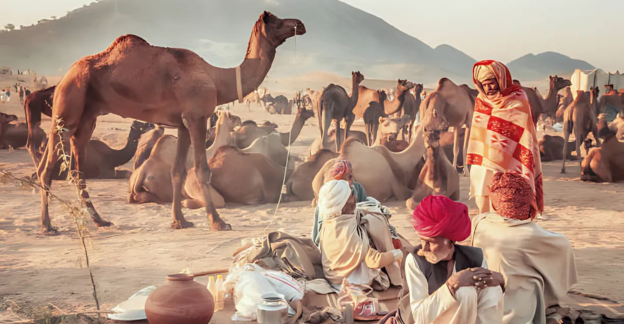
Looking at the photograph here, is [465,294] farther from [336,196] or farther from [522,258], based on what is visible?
[336,196]

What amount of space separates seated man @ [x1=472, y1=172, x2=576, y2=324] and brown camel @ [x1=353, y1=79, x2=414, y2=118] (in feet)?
39.7

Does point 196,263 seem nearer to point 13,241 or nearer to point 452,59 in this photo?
point 13,241

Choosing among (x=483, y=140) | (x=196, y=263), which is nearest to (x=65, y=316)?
(x=196, y=263)

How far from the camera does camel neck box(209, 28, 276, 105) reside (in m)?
9.27

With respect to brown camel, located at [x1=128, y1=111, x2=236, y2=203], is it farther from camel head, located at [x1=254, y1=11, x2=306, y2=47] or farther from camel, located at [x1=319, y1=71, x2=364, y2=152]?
camel, located at [x1=319, y1=71, x2=364, y2=152]

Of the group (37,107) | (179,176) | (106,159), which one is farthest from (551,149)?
(37,107)

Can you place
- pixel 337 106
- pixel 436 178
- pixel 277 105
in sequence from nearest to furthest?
1. pixel 436 178
2. pixel 337 106
3. pixel 277 105

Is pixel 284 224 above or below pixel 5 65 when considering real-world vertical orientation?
below

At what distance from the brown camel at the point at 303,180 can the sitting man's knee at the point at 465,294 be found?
800 cm

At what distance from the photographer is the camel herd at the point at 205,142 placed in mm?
8648

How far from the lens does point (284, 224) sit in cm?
942

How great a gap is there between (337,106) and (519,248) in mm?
11644

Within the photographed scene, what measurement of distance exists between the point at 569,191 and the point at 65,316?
9508mm

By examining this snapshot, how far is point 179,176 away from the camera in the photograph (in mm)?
9148
